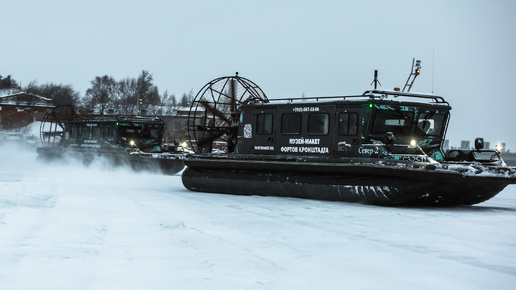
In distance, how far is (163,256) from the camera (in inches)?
205

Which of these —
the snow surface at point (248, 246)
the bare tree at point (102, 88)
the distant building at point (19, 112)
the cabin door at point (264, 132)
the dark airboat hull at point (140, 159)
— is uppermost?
the bare tree at point (102, 88)

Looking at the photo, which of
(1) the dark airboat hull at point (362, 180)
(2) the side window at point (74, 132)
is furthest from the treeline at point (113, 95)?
(1) the dark airboat hull at point (362, 180)

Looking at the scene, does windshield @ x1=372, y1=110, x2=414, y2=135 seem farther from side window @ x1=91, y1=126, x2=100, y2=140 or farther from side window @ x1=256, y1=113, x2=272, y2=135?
side window @ x1=91, y1=126, x2=100, y2=140

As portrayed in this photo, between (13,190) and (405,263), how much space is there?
27.5ft

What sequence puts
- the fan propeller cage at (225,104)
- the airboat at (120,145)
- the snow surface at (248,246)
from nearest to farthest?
the snow surface at (248,246) < the fan propeller cage at (225,104) < the airboat at (120,145)

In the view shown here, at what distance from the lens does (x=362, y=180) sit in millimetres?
10039

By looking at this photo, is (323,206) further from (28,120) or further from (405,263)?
(28,120)

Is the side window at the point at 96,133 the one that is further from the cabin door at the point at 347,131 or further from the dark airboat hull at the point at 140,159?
the cabin door at the point at 347,131

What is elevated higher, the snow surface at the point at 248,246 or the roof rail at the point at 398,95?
the roof rail at the point at 398,95

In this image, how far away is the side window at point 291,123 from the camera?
37.8 feet

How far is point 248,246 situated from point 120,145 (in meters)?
16.1

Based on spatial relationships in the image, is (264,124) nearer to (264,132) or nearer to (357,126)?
(264,132)

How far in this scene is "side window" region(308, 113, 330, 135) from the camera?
11.0m

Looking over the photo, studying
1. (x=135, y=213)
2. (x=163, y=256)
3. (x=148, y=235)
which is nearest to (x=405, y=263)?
(x=163, y=256)
